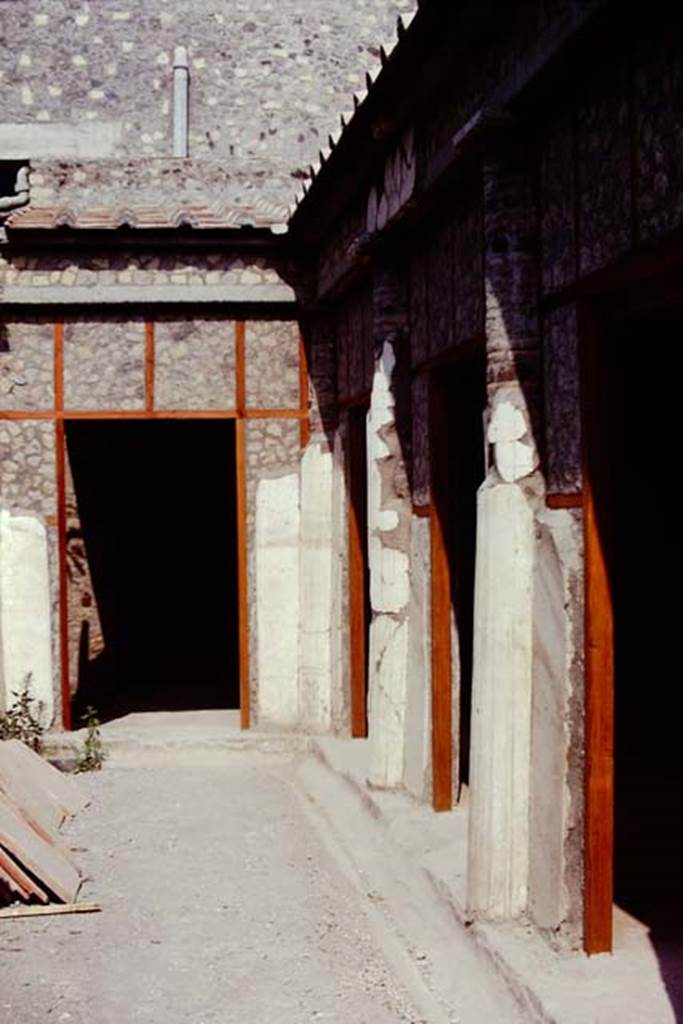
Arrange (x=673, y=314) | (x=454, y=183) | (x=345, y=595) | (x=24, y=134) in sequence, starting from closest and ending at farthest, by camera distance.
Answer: (x=673, y=314) → (x=454, y=183) → (x=345, y=595) → (x=24, y=134)

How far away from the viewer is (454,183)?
6.24m

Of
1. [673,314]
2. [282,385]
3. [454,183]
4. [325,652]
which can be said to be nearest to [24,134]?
[282,385]

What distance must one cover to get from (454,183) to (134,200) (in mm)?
4748

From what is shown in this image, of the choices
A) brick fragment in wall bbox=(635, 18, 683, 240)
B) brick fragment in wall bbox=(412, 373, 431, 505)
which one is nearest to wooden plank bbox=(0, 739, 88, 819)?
brick fragment in wall bbox=(412, 373, 431, 505)

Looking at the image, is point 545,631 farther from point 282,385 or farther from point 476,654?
point 282,385

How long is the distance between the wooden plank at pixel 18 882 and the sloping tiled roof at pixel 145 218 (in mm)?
5194

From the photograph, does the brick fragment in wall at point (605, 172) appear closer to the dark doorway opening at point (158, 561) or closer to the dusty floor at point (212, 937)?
the dusty floor at point (212, 937)

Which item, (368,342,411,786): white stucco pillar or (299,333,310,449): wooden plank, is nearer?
(368,342,411,786): white stucco pillar

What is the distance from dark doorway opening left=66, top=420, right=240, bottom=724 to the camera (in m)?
12.1

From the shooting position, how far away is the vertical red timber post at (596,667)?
466cm

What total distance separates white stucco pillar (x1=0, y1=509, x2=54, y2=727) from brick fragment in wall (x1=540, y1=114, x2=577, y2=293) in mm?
6110

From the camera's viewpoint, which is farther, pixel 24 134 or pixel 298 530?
pixel 24 134

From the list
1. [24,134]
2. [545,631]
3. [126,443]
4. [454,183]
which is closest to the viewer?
[545,631]

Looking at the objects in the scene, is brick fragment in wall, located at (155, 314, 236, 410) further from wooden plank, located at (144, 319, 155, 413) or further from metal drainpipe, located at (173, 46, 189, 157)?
metal drainpipe, located at (173, 46, 189, 157)
